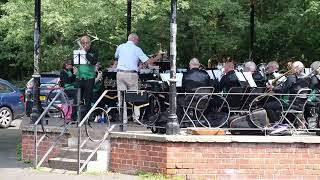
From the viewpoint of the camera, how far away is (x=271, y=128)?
37.9ft

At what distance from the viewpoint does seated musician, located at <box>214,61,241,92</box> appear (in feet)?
43.1

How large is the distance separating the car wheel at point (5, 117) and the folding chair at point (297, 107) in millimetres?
13145

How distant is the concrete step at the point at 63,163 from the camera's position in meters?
12.2

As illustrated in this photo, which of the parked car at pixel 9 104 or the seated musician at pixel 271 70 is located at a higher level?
the seated musician at pixel 271 70

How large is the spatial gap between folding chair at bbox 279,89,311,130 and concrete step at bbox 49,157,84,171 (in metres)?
3.72

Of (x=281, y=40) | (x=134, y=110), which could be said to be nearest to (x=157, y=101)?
(x=134, y=110)

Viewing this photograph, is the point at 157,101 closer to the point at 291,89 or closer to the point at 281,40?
the point at 291,89

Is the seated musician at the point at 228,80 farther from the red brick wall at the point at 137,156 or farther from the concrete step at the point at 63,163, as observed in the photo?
the concrete step at the point at 63,163

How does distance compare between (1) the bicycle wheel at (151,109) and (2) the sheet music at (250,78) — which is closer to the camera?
(2) the sheet music at (250,78)

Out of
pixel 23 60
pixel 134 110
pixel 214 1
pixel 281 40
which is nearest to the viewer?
pixel 134 110

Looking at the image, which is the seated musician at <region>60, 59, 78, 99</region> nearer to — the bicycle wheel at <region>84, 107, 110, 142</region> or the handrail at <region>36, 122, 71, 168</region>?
the bicycle wheel at <region>84, 107, 110, 142</region>

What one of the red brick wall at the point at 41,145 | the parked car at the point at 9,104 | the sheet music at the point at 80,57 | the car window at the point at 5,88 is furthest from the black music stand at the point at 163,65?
the car window at the point at 5,88

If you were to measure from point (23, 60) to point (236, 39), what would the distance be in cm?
1630

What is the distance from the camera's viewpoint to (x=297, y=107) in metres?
12.1
